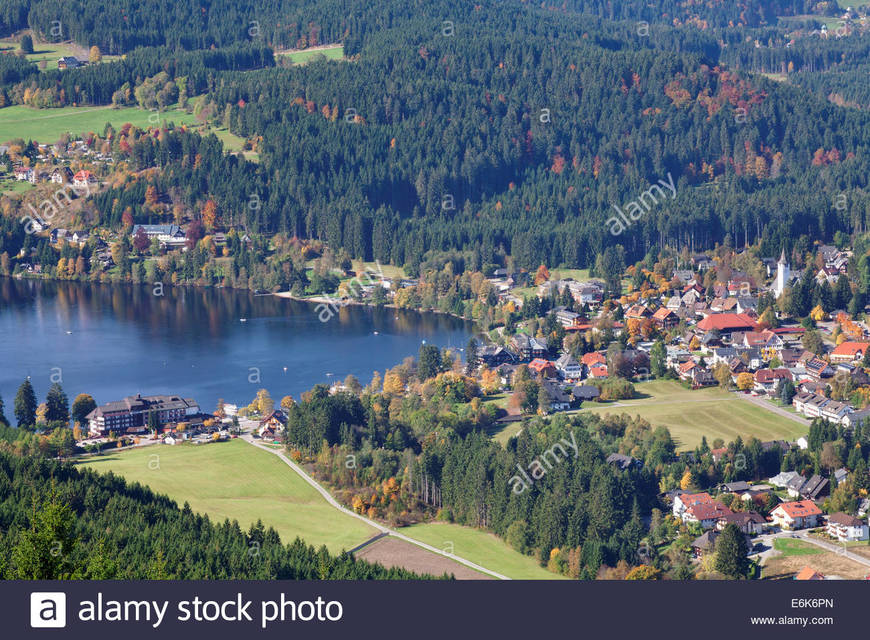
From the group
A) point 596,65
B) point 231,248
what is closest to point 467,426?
point 231,248

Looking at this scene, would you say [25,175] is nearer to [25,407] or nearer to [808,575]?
[25,407]

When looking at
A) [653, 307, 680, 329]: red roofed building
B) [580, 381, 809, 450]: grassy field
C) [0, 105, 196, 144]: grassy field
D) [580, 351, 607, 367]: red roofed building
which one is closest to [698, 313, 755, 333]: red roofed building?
[653, 307, 680, 329]: red roofed building

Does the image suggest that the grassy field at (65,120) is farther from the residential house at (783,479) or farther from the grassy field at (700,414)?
the residential house at (783,479)

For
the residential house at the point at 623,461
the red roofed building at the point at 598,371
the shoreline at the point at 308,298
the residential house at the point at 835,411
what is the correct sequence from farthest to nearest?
the shoreline at the point at 308,298 < the red roofed building at the point at 598,371 < the residential house at the point at 835,411 < the residential house at the point at 623,461

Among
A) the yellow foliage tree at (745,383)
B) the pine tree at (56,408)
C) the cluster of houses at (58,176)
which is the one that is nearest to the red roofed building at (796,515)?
the yellow foliage tree at (745,383)

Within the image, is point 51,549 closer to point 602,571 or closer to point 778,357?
point 602,571

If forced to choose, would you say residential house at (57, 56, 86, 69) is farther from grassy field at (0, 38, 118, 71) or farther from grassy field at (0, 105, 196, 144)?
grassy field at (0, 105, 196, 144)
